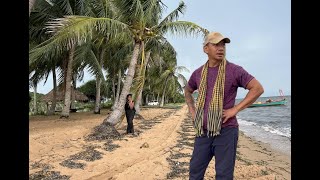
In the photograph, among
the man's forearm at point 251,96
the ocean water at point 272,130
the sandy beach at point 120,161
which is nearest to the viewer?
the man's forearm at point 251,96

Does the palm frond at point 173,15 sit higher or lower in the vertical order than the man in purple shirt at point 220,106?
higher

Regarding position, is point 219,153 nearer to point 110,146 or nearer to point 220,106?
point 220,106

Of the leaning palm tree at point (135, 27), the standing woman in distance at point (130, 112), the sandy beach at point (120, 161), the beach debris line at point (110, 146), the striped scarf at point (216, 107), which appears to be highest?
the leaning palm tree at point (135, 27)

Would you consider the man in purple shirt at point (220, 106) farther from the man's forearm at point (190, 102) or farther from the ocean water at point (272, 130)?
the ocean water at point (272, 130)

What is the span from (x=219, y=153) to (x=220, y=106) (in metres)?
0.43

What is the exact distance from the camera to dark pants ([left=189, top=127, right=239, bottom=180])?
303 cm

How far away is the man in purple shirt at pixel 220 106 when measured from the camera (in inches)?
119

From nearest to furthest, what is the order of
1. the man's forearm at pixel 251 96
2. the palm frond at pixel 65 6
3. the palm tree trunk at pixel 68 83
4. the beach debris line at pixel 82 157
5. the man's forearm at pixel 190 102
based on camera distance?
1. the man's forearm at pixel 251 96
2. the man's forearm at pixel 190 102
3. the beach debris line at pixel 82 157
4. the palm frond at pixel 65 6
5. the palm tree trunk at pixel 68 83

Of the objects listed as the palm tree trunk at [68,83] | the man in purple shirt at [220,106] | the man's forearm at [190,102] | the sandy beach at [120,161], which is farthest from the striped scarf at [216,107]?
the palm tree trunk at [68,83]

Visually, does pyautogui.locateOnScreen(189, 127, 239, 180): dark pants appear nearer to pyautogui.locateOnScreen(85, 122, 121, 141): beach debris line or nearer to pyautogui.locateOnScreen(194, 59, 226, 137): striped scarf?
pyautogui.locateOnScreen(194, 59, 226, 137): striped scarf

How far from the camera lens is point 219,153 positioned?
3.06 metres
